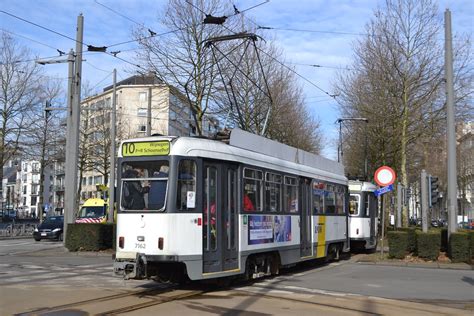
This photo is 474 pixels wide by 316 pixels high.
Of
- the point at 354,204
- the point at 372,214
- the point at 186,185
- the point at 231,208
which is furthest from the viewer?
the point at 372,214

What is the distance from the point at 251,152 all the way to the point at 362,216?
11097mm

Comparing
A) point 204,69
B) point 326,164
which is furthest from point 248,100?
point 326,164

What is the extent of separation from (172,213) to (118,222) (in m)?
1.26

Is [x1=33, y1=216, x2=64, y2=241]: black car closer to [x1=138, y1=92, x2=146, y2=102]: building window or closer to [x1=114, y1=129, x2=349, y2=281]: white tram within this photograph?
[x1=114, y1=129, x2=349, y2=281]: white tram

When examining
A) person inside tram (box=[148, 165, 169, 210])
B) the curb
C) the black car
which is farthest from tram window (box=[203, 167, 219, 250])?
the black car

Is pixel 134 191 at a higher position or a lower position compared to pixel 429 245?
higher

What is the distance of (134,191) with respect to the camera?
1068 cm

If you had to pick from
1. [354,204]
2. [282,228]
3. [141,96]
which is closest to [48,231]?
[354,204]

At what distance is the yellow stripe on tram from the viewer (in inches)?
637

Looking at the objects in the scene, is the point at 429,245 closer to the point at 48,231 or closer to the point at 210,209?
the point at 210,209

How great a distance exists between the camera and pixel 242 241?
11609 millimetres

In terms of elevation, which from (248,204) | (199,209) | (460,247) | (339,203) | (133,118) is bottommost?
(460,247)

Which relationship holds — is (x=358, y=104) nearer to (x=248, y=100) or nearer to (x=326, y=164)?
(x=248, y=100)

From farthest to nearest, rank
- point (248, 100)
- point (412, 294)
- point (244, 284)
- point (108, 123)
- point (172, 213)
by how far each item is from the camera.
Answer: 1. point (108, 123)
2. point (248, 100)
3. point (244, 284)
4. point (412, 294)
5. point (172, 213)
